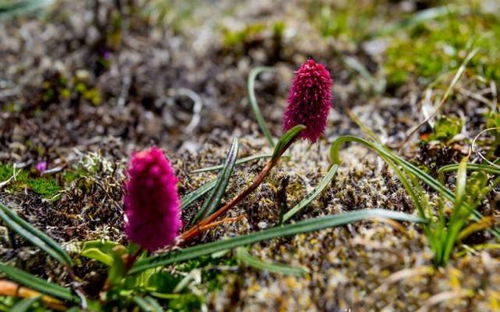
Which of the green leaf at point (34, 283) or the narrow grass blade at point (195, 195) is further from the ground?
the narrow grass blade at point (195, 195)

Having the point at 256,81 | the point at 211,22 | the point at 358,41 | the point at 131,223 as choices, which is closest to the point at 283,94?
the point at 256,81

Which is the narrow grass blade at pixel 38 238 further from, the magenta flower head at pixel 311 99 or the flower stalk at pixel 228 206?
the magenta flower head at pixel 311 99

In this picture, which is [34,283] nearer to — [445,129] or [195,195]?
[195,195]

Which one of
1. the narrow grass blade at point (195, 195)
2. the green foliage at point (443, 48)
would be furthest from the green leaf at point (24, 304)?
the green foliage at point (443, 48)

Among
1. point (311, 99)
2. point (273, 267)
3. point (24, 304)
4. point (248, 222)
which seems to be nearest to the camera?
point (24, 304)

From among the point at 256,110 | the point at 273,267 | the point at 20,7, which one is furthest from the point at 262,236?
the point at 20,7

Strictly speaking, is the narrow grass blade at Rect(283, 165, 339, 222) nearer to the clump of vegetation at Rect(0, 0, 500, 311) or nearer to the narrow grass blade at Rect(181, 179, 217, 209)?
the clump of vegetation at Rect(0, 0, 500, 311)
